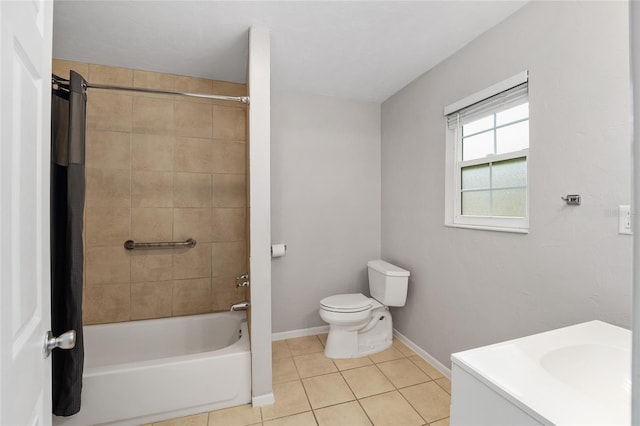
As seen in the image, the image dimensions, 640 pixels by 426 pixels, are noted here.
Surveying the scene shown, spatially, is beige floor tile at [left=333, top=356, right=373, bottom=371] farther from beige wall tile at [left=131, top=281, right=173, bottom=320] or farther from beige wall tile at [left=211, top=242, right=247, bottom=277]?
beige wall tile at [left=131, top=281, right=173, bottom=320]

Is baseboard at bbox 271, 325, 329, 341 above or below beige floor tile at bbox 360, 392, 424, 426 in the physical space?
above

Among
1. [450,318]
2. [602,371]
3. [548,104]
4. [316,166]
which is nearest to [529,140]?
[548,104]

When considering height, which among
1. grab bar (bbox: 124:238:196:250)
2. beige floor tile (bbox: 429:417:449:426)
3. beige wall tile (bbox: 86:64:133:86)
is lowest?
beige floor tile (bbox: 429:417:449:426)

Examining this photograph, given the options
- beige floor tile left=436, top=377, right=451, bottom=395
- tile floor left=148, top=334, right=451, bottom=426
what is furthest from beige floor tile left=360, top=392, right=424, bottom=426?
beige floor tile left=436, top=377, right=451, bottom=395

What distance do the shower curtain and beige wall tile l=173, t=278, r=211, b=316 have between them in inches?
41.0

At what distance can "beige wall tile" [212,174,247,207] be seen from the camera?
→ 2525mm

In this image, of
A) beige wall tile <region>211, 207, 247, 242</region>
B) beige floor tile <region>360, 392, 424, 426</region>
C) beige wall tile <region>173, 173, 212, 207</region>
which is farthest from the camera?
beige wall tile <region>211, 207, 247, 242</region>

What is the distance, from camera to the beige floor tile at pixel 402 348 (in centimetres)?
248

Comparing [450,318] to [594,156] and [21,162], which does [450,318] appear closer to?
[594,156]

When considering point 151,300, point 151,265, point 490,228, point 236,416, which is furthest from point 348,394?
point 151,265

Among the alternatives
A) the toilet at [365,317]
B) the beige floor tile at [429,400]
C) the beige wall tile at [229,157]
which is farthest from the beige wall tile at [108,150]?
the beige floor tile at [429,400]

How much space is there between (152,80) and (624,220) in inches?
120

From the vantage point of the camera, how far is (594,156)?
1.30 meters

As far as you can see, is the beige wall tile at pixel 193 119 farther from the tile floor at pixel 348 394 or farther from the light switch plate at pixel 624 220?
the light switch plate at pixel 624 220
